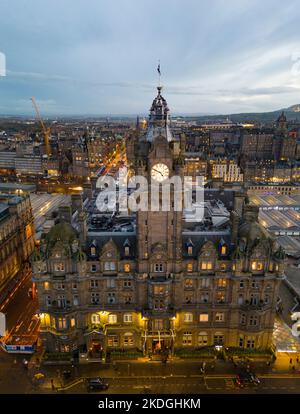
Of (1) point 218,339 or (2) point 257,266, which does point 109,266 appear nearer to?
(1) point 218,339

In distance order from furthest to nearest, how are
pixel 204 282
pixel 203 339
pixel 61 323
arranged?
1. pixel 203 339
2. pixel 204 282
3. pixel 61 323

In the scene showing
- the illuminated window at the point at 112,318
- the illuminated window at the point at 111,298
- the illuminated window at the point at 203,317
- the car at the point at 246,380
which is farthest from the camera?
the illuminated window at the point at 203,317

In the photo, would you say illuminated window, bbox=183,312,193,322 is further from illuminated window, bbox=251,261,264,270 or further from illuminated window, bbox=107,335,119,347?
illuminated window, bbox=251,261,264,270

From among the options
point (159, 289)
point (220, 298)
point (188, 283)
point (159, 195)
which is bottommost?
point (220, 298)

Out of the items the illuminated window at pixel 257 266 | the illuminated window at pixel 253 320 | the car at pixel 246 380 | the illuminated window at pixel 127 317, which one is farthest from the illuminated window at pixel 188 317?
the illuminated window at pixel 257 266

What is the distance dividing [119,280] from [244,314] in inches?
1149

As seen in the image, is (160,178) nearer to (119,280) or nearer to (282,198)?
(119,280)

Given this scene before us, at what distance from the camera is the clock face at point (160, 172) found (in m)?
67.1

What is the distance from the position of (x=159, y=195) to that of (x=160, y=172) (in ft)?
15.8

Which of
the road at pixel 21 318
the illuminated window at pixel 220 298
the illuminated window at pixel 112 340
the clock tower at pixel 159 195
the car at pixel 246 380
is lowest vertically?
the car at pixel 246 380

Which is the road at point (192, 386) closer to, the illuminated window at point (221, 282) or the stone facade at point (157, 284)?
the stone facade at point (157, 284)

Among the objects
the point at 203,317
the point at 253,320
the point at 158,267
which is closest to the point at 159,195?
the point at 158,267

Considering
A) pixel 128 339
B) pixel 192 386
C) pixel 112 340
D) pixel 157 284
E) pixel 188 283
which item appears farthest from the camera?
pixel 128 339

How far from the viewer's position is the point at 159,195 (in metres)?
68.6
